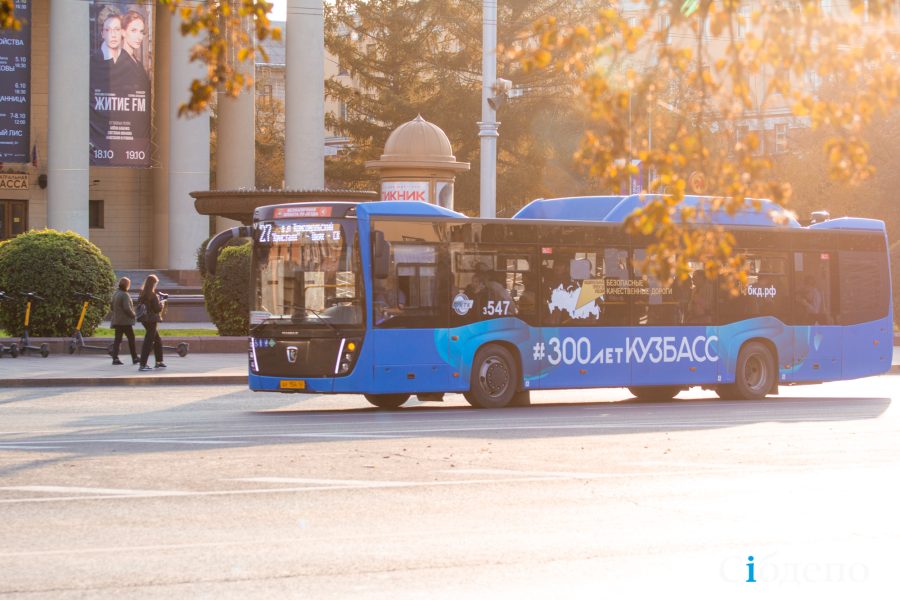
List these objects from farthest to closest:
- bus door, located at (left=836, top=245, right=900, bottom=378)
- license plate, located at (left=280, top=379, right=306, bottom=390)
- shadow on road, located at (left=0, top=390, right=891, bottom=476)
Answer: bus door, located at (left=836, top=245, right=900, bottom=378) < license plate, located at (left=280, top=379, right=306, bottom=390) < shadow on road, located at (left=0, top=390, right=891, bottom=476)

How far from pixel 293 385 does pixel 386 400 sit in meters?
1.88

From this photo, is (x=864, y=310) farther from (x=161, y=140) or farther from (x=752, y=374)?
(x=161, y=140)

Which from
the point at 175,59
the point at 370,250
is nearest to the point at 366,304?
the point at 370,250

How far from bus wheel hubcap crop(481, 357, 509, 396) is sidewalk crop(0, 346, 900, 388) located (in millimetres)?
6417

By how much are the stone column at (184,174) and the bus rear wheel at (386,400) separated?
3004 centimetres

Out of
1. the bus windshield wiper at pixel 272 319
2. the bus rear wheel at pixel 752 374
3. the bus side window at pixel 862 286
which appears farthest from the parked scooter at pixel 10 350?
the bus side window at pixel 862 286

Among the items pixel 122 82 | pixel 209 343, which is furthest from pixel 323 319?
pixel 122 82

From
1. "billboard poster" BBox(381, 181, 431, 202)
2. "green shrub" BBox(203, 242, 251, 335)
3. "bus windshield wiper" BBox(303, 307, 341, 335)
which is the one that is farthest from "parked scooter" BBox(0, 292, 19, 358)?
"bus windshield wiper" BBox(303, 307, 341, 335)

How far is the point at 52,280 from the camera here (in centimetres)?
3064

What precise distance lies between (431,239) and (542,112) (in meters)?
40.4

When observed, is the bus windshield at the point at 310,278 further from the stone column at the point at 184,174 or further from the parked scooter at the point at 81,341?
the stone column at the point at 184,174

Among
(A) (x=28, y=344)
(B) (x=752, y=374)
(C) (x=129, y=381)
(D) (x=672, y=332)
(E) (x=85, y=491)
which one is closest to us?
(E) (x=85, y=491)

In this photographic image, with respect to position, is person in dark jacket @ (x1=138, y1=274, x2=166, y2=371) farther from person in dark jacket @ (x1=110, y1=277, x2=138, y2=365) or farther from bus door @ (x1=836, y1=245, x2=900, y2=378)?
bus door @ (x1=836, y1=245, x2=900, y2=378)

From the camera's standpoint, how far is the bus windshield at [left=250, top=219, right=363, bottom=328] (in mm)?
19125
